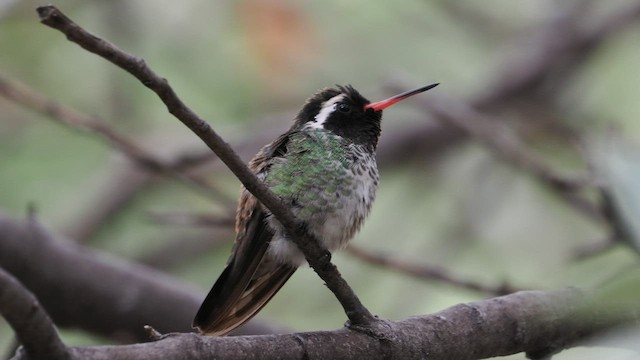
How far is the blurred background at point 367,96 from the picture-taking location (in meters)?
5.84

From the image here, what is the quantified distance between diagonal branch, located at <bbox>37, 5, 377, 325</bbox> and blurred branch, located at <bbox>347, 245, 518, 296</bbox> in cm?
131

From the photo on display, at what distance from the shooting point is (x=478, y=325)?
8.99 ft

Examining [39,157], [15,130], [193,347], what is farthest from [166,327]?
[15,130]

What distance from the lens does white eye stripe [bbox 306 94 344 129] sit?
3.47 metres

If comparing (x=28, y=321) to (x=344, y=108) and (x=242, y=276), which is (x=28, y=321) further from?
(x=344, y=108)

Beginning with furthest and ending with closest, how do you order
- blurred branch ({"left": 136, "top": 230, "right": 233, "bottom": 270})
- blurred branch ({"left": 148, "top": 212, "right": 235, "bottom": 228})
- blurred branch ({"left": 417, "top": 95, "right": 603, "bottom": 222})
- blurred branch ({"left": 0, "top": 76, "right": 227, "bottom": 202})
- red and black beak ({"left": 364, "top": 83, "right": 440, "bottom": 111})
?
blurred branch ({"left": 136, "top": 230, "right": 233, "bottom": 270}) → blurred branch ({"left": 417, "top": 95, "right": 603, "bottom": 222}) → blurred branch ({"left": 0, "top": 76, "right": 227, "bottom": 202}) → blurred branch ({"left": 148, "top": 212, "right": 235, "bottom": 228}) → red and black beak ({"left": 364, "top": 83, "right": 440, "bottom": 111})

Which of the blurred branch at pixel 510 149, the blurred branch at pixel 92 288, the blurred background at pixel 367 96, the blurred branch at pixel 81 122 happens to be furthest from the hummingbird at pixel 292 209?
the blurred background at pixel 367 96

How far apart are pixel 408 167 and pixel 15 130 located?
9.36ft

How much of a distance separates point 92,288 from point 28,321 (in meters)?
2.39

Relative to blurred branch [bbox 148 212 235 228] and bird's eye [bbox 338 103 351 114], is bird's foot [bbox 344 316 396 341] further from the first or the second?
Result: blurred branch [bbox 148 212 235 228]

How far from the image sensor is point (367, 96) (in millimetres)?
6320

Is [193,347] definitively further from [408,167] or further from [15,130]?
[15,130]

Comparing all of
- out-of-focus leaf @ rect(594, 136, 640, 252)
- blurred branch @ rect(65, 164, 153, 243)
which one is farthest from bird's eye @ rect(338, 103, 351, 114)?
blurred branch @ rect(65, 164, 153, 243)

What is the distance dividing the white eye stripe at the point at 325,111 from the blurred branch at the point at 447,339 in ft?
3.37
